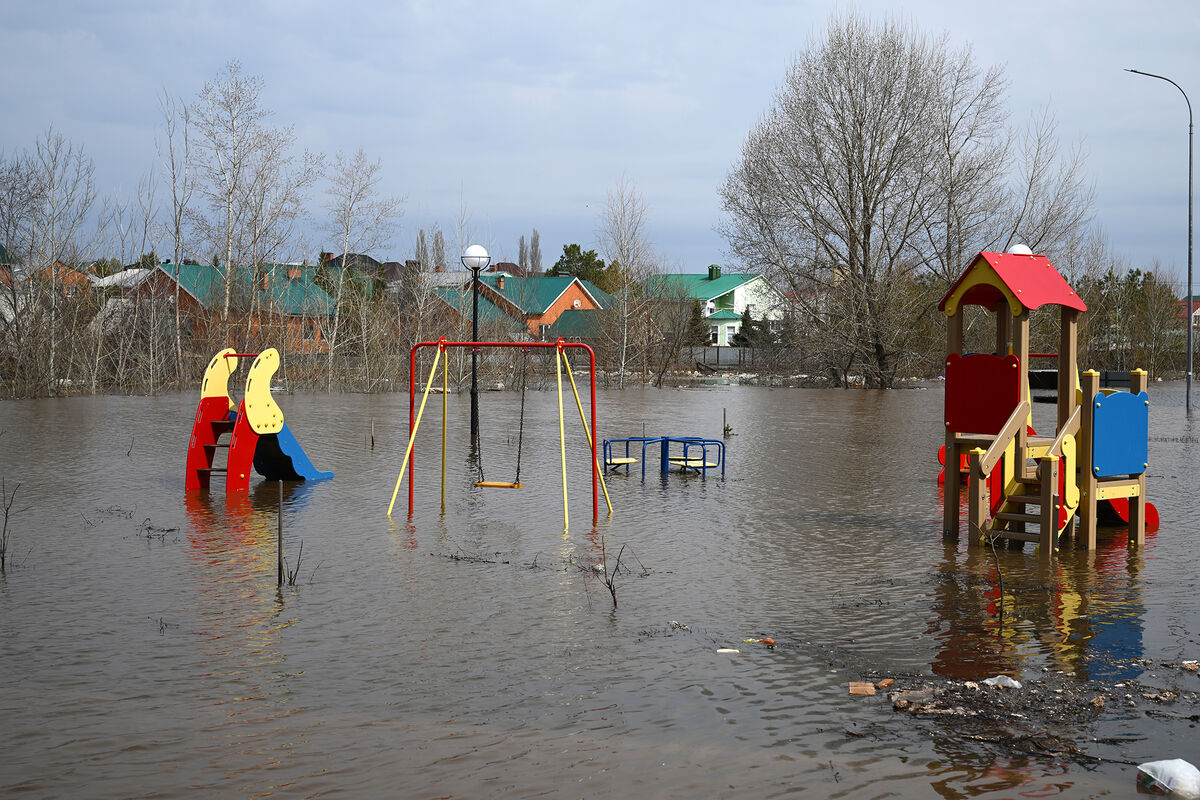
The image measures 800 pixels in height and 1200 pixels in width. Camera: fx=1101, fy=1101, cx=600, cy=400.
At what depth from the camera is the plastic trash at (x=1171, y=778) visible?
14.4ft

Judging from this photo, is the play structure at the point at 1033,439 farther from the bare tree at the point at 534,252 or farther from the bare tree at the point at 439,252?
the bare tree at the point at 534,252

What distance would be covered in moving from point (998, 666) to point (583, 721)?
250cm

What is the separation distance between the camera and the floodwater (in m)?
4.75

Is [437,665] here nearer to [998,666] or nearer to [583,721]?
[583,721]

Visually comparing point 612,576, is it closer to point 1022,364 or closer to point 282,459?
point 1022,364

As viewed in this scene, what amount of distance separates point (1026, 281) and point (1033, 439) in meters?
1.66

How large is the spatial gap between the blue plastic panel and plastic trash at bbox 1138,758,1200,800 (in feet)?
19.2

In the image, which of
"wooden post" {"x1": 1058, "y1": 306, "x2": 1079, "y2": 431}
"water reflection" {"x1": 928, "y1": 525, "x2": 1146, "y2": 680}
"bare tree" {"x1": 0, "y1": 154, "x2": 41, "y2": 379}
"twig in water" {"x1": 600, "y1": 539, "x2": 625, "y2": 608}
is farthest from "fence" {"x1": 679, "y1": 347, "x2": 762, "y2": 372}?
"water reflection" {"x1": 928, "y1": 525, "x2": 1146, "y2": 680}

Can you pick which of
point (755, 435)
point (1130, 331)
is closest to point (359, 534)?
point (755, 435)

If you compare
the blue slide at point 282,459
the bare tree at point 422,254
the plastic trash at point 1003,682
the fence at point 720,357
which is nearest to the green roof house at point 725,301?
the fence at point 720,357

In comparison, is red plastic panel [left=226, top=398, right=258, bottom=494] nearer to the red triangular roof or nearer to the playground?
the playground

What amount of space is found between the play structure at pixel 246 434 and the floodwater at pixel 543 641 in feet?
1.25

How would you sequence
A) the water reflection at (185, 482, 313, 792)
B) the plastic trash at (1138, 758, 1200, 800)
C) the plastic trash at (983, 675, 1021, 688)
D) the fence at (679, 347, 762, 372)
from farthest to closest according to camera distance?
1. the fence at (679, 347, 762, 372)
2. the plastic trash at (983, 675, 1021, 688)
3. the water reflection at (185, 482, 313, 792)
4. the plastic trash at (1138, 758, 1200, 800)

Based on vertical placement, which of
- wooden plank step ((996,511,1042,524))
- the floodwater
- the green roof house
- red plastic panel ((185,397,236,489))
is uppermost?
the green roof house
